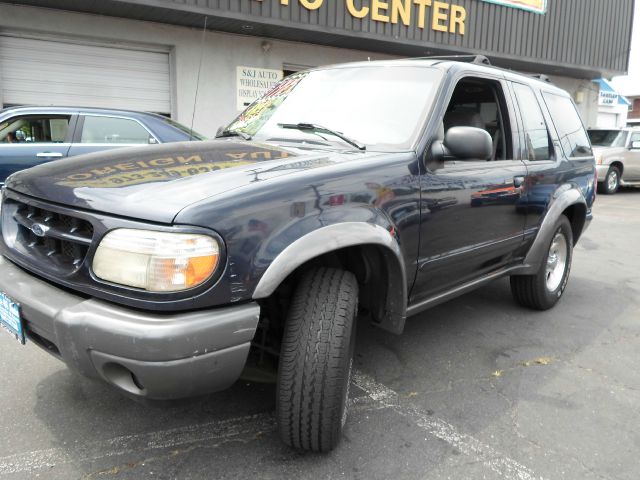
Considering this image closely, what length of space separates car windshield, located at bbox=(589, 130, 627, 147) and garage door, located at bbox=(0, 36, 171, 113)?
10.4 meters

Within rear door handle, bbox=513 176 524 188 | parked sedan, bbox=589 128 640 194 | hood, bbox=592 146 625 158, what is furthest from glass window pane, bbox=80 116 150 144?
parked sedan, bbox=589 128 640 194

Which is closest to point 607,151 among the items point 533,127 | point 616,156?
point 616,156

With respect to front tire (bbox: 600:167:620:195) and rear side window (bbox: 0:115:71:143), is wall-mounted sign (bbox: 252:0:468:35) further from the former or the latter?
front tire (bbox: 600:167:620:195)

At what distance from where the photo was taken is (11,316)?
217 centimetres

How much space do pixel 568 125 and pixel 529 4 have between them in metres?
10.9

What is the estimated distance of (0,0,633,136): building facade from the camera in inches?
340

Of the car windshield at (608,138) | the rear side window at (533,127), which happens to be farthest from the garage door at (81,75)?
the car windshield at (608,138)

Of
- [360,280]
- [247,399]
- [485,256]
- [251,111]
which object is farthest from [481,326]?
[251,111]

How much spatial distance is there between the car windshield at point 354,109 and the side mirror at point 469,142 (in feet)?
0.63

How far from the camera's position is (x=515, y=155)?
3516 mm

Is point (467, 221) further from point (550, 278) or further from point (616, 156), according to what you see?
point (616, 156)

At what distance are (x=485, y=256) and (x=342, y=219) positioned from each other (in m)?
1.42

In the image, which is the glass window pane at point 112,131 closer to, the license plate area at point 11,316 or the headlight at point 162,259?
the license plate area at point 11,316

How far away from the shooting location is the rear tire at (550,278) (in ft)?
13.2
